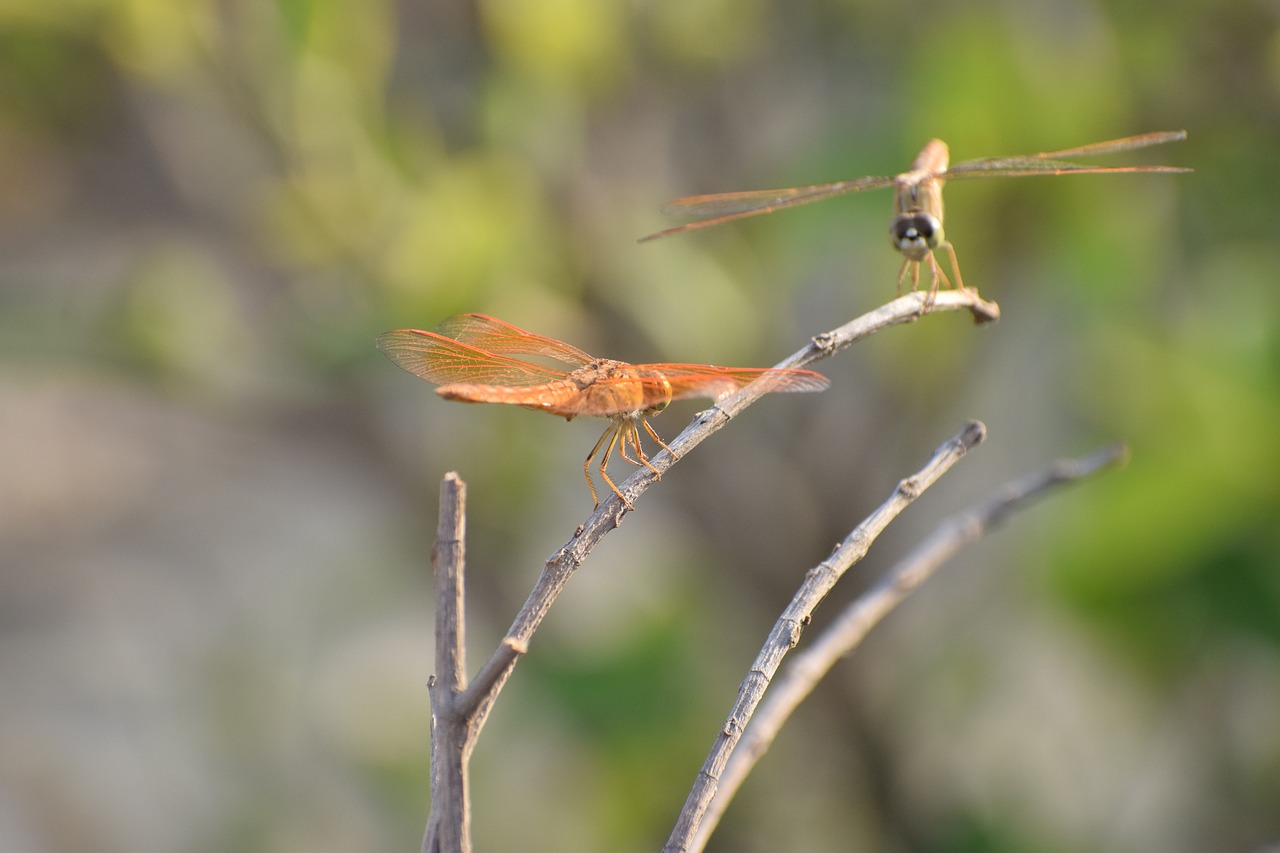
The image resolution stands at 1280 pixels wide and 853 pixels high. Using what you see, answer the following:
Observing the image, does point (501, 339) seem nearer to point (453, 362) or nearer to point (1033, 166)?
point (453, 362)

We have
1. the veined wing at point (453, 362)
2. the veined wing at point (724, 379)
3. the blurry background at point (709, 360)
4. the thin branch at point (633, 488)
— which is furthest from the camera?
the blurry background at point (709, 360)

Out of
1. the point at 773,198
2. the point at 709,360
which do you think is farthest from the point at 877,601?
the point at 709,360

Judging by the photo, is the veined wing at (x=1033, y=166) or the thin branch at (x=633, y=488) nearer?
the thin branch at (x=633, y=488)

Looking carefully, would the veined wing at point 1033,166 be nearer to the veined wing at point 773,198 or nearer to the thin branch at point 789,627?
the veined wing at point 773,198

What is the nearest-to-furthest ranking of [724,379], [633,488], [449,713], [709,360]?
1. [449,713]
2. [633,488]
3. [724,379]
4. [709,360]

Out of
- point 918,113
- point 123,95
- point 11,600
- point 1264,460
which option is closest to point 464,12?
point 123,95

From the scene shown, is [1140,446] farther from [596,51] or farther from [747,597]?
[596,51]

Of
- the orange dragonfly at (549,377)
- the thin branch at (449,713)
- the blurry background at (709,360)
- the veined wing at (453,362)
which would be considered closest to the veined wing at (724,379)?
the orange dragonfly at (549,377)
